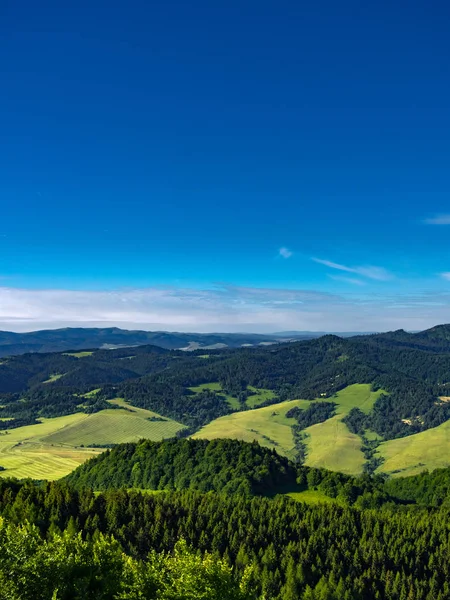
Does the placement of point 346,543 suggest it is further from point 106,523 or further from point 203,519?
point 106,523

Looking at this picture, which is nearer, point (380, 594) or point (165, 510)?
point (380, 594)

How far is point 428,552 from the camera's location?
16675 centimetres

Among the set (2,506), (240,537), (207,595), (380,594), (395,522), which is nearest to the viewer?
(207,595)

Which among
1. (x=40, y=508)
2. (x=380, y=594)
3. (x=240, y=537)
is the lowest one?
(x=380, y=594)

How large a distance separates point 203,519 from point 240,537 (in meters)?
15.9

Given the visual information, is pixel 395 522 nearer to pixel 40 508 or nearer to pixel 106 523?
pixel 106 523

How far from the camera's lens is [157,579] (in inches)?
2349

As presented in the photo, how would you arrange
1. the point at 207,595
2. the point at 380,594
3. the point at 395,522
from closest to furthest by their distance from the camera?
1. the point at 207,595
2. the point at 380,594
3. the point at 395,522

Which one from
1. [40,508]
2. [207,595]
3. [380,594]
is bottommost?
[380,594]

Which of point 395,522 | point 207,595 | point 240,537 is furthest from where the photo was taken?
point 395,522

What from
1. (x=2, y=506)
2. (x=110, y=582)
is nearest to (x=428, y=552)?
(x=2, y=506)

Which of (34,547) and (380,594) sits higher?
(34,547)

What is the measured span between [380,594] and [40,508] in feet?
333

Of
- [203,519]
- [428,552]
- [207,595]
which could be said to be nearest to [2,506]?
[203,519]
